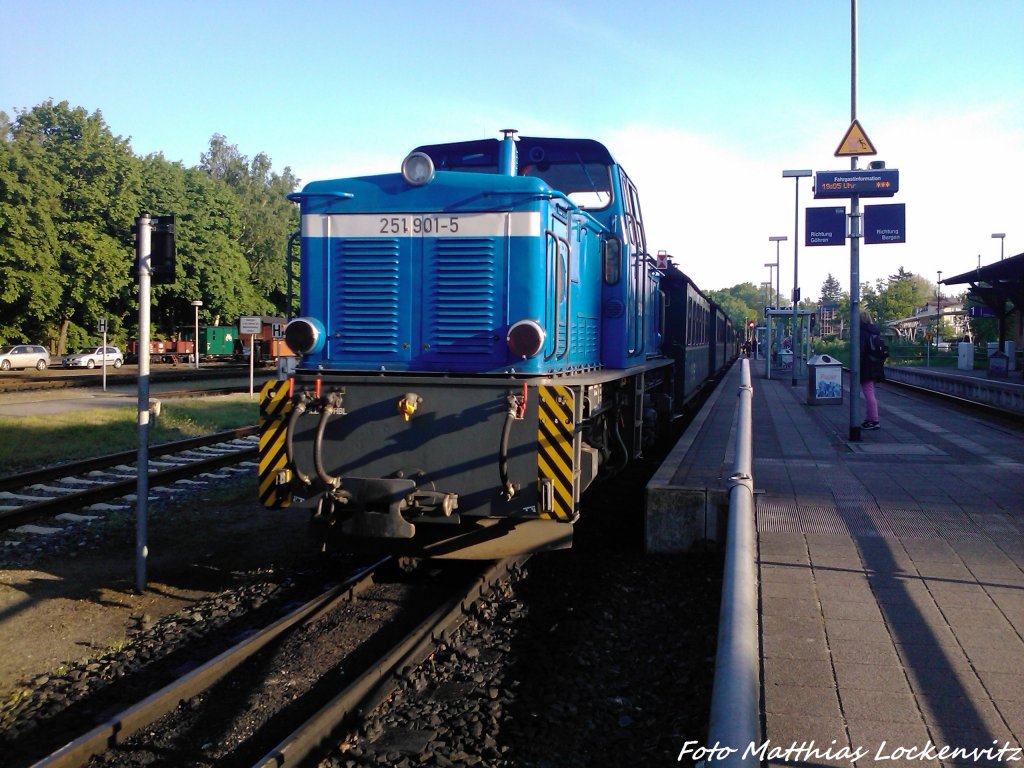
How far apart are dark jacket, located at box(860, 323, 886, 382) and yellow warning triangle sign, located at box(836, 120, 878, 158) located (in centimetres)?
273

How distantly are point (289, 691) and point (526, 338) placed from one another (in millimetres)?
2653

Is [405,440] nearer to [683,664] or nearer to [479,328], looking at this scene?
[479,328]

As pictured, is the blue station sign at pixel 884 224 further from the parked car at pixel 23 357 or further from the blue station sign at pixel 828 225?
the parked car at pixel 23 357

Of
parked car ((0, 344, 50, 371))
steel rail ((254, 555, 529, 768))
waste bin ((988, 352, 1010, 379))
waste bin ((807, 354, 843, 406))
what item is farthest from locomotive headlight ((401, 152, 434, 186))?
parked car ((0, 344, 50, 371))

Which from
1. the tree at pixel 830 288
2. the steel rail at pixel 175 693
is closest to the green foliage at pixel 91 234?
the steel rail at pixel 175 693

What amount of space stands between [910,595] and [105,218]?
1888 inches

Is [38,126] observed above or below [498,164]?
above

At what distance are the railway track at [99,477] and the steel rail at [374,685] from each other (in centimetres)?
485

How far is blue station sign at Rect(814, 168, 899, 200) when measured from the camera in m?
11.7

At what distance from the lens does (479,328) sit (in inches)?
236

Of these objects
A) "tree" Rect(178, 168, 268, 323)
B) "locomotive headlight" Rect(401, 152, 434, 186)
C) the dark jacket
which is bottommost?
the dark jacket

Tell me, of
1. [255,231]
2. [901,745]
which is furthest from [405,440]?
[255,231]

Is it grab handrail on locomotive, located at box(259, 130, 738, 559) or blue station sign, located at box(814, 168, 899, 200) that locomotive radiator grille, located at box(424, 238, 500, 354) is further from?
blue station sign, located at box(814, 168, 899, 200)

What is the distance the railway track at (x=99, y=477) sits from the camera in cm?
820
